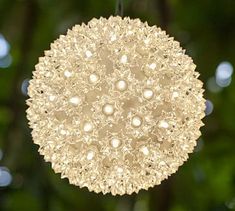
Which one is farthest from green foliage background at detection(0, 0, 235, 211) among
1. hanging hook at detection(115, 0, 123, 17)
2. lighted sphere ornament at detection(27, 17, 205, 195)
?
lighted sphere ornament at detection(27, 17, 205, 195)

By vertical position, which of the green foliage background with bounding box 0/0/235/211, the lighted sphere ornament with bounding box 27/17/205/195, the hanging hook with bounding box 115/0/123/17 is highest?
the green foliage background with bounding box 0/0/235/211

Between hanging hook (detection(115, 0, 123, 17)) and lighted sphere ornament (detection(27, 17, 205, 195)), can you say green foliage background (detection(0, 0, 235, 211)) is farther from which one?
lighted sphere ornament (detection(27, 17, 205, 195))

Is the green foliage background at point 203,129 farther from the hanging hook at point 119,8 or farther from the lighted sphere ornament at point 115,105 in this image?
the lighted sphere ornament at point 115,105

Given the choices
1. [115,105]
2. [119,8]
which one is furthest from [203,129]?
[115,105]

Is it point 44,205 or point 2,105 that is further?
point 2,105

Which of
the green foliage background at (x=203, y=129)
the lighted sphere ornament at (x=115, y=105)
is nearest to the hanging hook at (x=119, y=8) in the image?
the lighted sphere ornament at (x=115, y=105)

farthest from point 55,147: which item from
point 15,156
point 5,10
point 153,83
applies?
point 5,10

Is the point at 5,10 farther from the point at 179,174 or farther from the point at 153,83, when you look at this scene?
the point at 153,83
